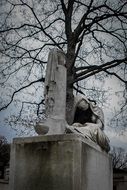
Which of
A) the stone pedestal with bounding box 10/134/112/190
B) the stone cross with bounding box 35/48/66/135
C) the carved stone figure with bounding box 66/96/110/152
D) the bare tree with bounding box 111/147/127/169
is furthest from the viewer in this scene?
the bare tree with bounding box 111/147/127/169

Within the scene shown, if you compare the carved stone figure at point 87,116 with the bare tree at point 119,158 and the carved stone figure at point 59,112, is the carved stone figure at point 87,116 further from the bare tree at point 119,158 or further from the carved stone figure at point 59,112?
the bare tree at point 119,158

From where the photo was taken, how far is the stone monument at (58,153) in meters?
5.98

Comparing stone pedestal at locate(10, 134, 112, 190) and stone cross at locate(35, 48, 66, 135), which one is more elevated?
stone cross at locate(35, 48, 66, 135)

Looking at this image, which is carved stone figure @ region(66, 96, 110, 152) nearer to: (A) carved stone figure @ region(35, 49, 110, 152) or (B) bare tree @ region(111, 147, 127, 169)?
(A) carved stone figure @ region(35, 49, 110, 152)

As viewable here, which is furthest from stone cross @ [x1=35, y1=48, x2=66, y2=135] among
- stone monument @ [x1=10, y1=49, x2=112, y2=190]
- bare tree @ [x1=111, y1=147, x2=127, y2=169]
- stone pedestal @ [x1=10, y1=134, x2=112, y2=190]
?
bare tree @ [x1=111, y1=147, x2=127, y2=169]

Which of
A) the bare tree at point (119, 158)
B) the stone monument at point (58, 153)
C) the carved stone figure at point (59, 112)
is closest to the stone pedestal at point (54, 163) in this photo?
the stone monument at point (58, 153)

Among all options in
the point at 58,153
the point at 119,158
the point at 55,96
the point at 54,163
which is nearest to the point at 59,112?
the point at 55,96

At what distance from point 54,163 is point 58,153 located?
17 centimetres

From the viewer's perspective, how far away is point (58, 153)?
20.0ft

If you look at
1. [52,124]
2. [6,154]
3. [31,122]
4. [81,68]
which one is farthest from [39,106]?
[6,154]

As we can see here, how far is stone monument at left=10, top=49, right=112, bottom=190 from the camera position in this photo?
598 cm

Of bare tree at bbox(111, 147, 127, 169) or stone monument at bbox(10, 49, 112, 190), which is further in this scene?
bare tree at bbox(111, 147, 127, 169)

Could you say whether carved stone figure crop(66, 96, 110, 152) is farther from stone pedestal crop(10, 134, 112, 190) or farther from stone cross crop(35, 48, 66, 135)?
stone pedestal crop(10, 134, 112, 190)

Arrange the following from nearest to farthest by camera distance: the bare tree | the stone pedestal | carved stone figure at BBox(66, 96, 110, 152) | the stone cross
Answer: the stone pedestal, the stone cross, carved stone figure at BBox(66, 96, 110, 152), the bare tree
